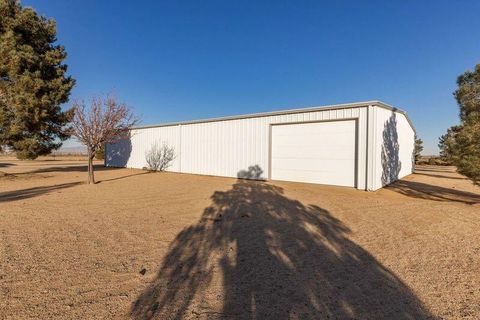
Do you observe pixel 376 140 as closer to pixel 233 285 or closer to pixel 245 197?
pixel 245 197

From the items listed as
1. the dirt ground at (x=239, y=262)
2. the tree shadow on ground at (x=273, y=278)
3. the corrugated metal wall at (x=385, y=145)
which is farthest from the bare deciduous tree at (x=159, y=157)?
the tree shadow on ground at (x=273, y=278)

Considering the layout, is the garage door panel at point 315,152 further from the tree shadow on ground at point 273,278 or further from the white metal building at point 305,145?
the tree shadow on ground at point 273,278

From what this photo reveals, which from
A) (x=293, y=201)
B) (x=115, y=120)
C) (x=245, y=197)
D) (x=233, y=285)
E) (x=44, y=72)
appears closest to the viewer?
(x=233, y=285)

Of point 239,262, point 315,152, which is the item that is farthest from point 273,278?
point 315,152

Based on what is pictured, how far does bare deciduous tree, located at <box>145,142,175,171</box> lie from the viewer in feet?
63.6

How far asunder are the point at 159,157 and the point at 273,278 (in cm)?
1842

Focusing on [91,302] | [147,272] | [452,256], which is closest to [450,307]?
[452,256]

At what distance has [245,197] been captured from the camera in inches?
347

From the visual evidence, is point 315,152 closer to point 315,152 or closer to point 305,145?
point 315,152

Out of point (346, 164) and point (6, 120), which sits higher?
point (6, 120)

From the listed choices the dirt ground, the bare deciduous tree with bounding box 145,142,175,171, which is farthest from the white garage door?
the bare deciduous tree with bounding box 145,142,175,171

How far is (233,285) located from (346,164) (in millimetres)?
9594

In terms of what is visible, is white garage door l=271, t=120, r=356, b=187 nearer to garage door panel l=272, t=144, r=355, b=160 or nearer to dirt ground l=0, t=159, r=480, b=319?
garage door panel l=272, t=144, r=355, b=160

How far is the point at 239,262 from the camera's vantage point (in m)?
3.70
